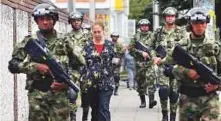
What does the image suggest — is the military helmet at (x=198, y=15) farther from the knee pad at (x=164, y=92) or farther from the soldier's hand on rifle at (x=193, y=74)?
the knee pad at (x=164, y=92)

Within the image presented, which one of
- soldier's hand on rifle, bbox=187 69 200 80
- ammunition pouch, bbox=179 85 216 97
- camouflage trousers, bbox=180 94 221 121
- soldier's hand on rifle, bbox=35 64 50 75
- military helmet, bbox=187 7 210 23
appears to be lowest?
camouflage trousers, bbox=180 94 221 121

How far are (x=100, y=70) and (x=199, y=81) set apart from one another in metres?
3.05

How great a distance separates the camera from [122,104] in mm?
17359

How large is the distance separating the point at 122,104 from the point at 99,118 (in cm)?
693

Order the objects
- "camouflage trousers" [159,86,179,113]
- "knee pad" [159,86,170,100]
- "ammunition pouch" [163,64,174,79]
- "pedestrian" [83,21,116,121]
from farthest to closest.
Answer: "knee pad" [159,86,170,100], "camouflage trousers" [159,86,179,113], "pedestrian" [83,21,116,121], "ammunition pouch" [163,64,174,79]

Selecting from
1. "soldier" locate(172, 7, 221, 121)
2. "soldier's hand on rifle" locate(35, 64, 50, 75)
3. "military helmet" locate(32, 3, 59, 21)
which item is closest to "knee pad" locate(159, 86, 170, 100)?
"soldier" locate(172, 7, 221, 121)

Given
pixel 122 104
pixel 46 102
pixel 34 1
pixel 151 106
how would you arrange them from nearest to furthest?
pixel 46 102, pixel 34 1, pixel 151 106, pixel 122 104

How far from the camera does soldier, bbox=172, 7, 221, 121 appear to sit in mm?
7812

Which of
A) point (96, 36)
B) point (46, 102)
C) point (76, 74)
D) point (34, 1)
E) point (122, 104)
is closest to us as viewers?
point (46, 102)

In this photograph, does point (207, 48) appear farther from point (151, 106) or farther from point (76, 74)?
point (151, 106)

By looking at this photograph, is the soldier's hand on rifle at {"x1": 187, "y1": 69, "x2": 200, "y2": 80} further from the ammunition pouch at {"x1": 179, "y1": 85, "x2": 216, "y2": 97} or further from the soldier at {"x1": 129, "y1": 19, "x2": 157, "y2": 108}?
the soldier at {"x1": 129, "y1": 19, "x2": 157, "y2": 108}

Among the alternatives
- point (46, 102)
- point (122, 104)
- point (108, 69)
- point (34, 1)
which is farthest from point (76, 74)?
point (122, 104)

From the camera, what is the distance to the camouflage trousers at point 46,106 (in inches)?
304

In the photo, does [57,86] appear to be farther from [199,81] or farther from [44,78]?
[199,81]
